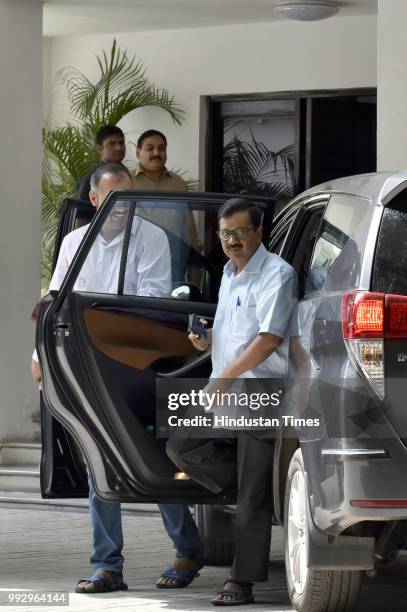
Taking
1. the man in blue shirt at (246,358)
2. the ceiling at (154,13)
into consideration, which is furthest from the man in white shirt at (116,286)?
the ceiling at (154,13)

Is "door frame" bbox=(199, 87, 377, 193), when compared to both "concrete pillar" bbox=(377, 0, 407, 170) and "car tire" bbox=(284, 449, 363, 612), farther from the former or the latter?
"car tire" bbox=(284, 449, 363, 612)

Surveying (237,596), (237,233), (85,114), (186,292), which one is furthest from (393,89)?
(85,114)

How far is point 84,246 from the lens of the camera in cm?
694

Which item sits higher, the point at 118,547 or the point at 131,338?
the point at 131,338

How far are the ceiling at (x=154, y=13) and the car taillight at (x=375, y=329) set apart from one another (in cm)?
645

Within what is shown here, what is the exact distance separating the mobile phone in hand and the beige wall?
6091 mm

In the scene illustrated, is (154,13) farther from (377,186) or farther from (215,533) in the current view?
(377,186)

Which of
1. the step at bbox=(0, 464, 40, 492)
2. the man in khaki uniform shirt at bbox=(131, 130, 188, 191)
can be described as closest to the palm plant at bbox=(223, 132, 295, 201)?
the man in khaki uniform shirt at bbox=(131, 130, 188, 191)

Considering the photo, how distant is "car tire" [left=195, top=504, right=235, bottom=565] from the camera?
7.91m

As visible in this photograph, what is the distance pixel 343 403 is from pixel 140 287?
1.66 m

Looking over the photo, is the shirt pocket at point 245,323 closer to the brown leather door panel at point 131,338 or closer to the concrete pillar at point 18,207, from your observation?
the brown leather door panel at point 131,338

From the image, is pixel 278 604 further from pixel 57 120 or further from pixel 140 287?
pixel 57 120

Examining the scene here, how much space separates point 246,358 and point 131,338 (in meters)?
0.63

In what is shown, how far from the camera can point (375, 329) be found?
5.64 m
